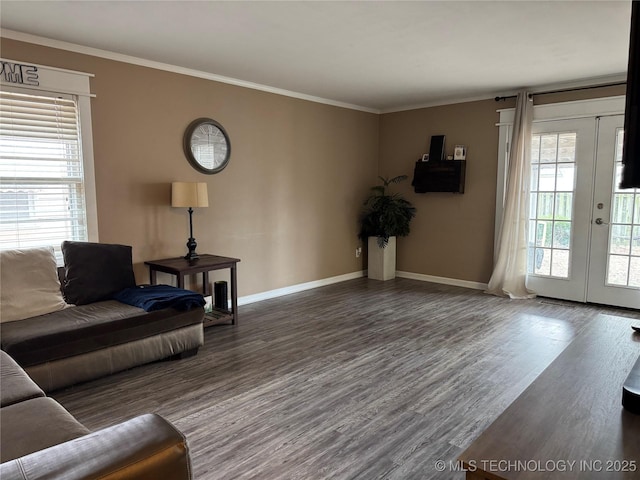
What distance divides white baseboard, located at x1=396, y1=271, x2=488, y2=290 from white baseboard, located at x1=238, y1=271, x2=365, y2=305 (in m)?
0.68

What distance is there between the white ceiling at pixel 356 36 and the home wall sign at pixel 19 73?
22 cm

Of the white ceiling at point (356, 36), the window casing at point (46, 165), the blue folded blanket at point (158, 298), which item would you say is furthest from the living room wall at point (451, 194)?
the window casing at point (46, 165)

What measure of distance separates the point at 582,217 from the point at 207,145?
4130 millimetres

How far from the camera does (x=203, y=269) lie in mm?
3797

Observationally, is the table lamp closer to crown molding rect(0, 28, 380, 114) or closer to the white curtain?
crown molding rect(0, 28, 380, 114)

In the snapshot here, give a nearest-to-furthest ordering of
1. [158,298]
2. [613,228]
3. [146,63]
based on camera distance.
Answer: [158,298]
[146,63]
[613,228]

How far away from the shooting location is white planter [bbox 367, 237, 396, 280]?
6133 millimetres

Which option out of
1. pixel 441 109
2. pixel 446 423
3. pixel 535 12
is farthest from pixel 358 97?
pixel 446 423

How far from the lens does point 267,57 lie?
149 inches

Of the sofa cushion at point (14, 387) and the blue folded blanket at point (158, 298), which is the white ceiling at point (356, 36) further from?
the sofa cushion at point (14, 387)

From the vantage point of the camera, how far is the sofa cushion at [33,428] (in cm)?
138

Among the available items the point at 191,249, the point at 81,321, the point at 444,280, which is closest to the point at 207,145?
the point at 191,249

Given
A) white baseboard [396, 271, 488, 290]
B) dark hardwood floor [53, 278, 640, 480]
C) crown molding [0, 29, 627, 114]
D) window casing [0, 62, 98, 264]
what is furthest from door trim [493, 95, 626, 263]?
window casing [0, 62, 98, 264]

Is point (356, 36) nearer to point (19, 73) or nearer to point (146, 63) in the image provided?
point (146, 63)
